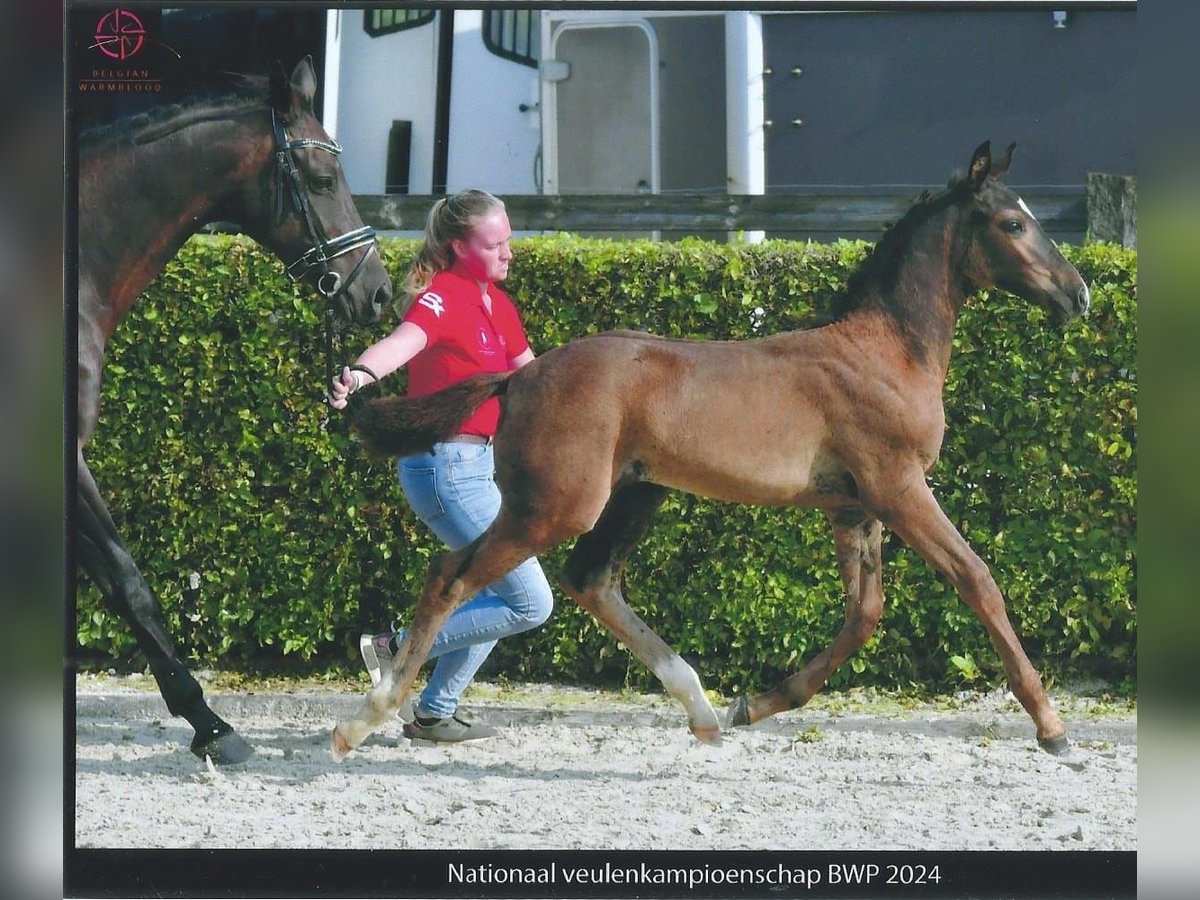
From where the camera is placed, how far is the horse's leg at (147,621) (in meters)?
4.81

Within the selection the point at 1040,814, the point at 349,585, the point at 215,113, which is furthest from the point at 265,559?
the point at 1040,814

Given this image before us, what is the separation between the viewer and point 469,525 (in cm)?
471

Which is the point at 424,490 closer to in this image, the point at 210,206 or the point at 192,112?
the point at 210,206

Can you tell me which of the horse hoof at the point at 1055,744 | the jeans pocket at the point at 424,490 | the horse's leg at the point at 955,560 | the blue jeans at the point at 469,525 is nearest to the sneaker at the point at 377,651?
the blue jeans at the point at 469,525

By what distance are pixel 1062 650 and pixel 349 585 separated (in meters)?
2.51

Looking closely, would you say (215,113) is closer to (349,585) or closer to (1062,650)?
(349,585)

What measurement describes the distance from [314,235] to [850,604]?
1.92 metres

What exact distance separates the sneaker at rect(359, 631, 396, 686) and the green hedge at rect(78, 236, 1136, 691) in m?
0.81

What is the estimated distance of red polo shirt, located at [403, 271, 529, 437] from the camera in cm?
466

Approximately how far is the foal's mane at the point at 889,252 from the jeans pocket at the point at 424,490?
125cm

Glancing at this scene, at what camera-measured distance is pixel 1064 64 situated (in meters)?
4.68

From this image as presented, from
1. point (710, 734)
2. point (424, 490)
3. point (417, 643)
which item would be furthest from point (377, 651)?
point (710, 734)

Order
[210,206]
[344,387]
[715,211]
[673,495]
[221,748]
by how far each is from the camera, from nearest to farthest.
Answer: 1. [344,387]
2. [210,206]
3. [221,748]
4. [715,211]
5. [673,495]

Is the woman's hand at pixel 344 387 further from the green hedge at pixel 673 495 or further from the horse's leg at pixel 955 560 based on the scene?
the horse's leg at pixel 955 560
